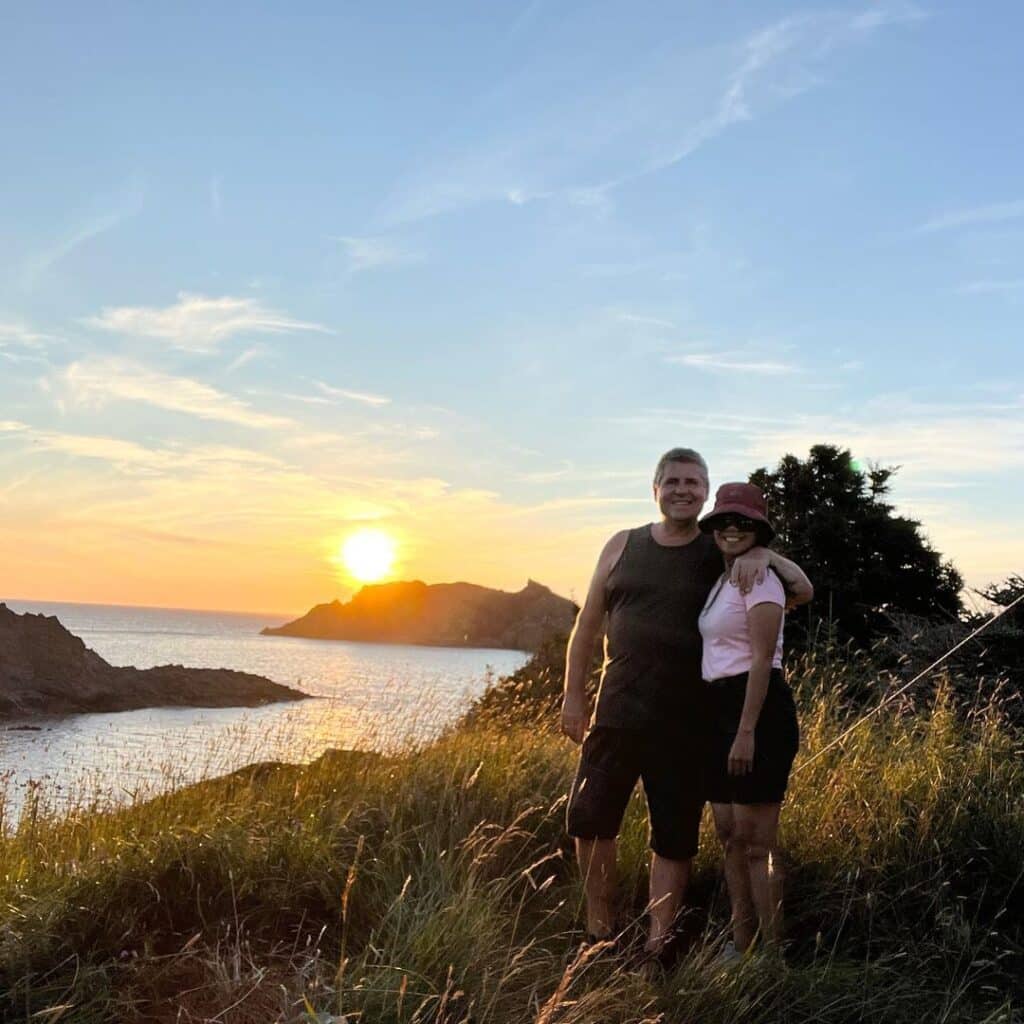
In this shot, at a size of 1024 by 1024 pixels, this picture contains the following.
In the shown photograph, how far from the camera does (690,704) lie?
150 inches

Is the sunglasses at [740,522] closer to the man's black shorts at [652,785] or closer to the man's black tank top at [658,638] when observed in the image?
the man's black tank top at [658,638]

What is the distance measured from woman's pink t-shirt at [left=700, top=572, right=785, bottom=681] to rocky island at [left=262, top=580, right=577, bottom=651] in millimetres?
57296

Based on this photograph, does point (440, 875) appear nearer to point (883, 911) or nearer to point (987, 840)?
point (883, 911)

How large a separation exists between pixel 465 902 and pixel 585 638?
116cm

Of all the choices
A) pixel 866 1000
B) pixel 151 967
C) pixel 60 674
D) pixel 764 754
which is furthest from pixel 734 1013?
pixel 60 674

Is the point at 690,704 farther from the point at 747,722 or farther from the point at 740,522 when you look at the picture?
the point at 740,522

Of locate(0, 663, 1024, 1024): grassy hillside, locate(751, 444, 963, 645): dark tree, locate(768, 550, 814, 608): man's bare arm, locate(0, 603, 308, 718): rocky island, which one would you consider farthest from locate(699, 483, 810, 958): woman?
locate(0, 603, 308, 718): rocky island

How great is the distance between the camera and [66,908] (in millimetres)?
3367

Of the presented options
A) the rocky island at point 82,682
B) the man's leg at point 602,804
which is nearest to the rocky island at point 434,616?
the rocky island at point 82,682

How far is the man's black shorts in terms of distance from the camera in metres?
3.79

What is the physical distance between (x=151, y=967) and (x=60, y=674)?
38389 millimetres

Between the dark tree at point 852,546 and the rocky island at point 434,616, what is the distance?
4850 cm

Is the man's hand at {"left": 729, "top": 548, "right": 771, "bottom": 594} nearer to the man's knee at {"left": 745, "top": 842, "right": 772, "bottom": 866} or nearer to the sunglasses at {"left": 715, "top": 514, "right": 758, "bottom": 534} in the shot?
the sunglasses at {"left": 715, "top": 514, "right": 758, "bottom": 534}

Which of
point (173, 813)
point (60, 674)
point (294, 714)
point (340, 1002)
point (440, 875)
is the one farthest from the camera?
point (60, 674)
